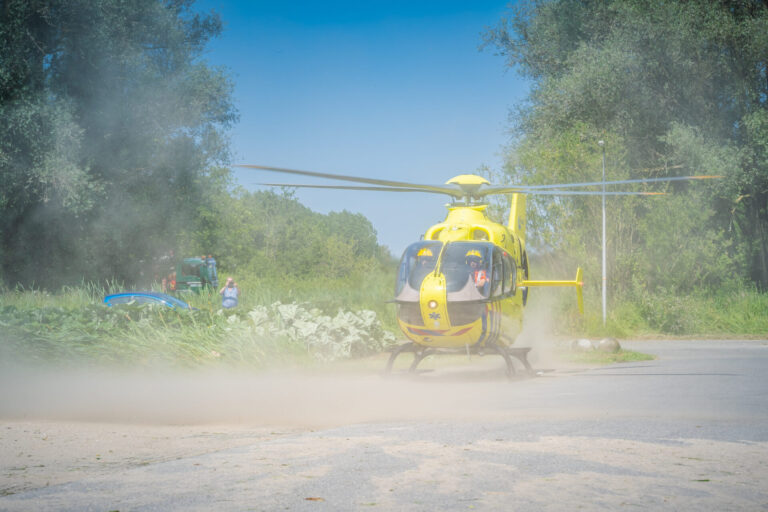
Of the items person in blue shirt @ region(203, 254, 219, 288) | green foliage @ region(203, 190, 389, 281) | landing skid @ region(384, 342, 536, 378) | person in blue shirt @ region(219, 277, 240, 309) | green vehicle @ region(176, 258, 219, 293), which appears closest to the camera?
landing skid @ region(384, 342, 536, 378)

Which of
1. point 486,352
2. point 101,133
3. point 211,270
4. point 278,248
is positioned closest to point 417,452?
point 486,352

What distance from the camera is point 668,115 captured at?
2925 cm

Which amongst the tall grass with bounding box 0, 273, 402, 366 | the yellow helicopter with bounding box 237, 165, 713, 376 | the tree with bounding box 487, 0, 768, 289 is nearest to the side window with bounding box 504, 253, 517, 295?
the yellow helicopter with bounding box 237, 165, 713, 376

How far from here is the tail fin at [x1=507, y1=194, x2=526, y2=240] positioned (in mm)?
15289

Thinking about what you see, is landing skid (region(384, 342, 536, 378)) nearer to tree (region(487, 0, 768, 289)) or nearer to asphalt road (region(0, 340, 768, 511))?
asphalt road (region(0, 340, 768, 511))

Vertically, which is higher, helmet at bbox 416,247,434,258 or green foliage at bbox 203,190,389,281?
green foliage at bbox 203,190,389,281

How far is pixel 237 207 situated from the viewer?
5859 cm

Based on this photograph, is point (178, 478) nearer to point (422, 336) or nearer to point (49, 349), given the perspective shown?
point (422, 336)

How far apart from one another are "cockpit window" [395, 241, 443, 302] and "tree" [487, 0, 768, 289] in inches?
627

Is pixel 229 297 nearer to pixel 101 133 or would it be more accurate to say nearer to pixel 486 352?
pixel 486 352

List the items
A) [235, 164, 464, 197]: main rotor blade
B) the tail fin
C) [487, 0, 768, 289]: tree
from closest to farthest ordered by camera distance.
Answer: [235, 164, 464, 197]: main rotor blade → the tail fin → [487, 0, 768, 289]: tree

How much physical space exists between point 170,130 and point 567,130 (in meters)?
15.4

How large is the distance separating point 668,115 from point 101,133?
21383 mm

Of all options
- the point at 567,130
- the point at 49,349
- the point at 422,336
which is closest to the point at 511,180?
the point at 567,130
